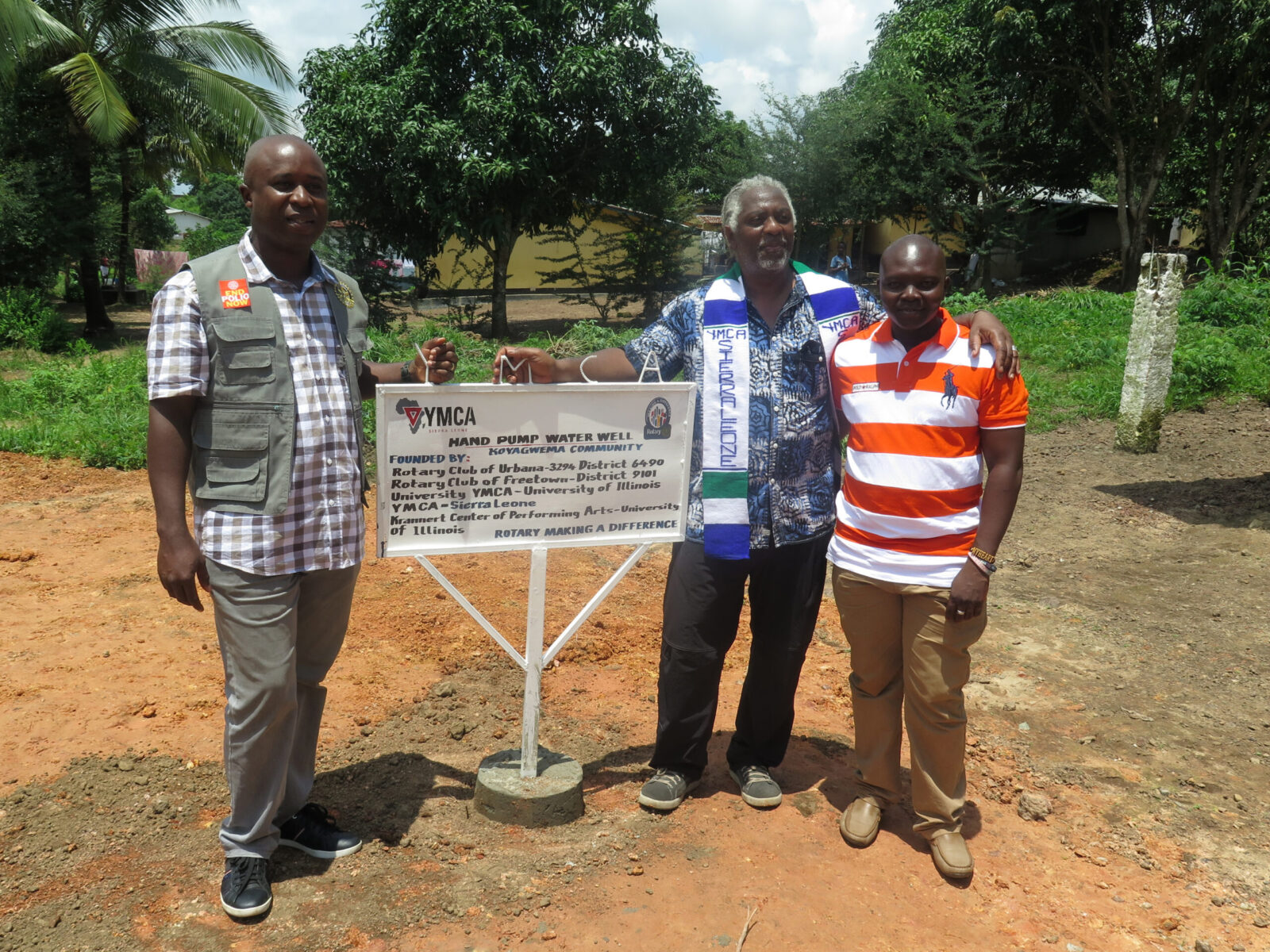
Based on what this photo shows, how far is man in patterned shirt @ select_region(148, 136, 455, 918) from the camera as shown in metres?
2.33

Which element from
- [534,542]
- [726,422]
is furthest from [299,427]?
[726,422]

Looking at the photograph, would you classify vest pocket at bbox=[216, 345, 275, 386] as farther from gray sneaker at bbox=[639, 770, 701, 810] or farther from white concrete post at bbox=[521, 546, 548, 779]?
gray sneaker at bbox=[639, 770, 701, 810]

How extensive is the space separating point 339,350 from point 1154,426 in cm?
770

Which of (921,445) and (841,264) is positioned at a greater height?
(841,264)

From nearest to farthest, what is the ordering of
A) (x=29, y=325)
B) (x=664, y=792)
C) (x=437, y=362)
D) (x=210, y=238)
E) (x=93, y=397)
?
(x=437, y=362), (x=664, y=792), (x=93, y=397), (x=29, y=325), (x=210, y=238)

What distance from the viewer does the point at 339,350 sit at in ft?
8.47

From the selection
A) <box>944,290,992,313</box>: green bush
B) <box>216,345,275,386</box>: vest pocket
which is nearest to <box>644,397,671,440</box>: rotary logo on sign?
<box>216,345,275,386</box>: vest pocket

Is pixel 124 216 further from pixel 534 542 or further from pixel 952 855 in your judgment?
pixel 952 855

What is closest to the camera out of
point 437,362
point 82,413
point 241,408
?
point 241,408

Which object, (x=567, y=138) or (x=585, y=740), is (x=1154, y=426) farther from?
(x=567, y=138)

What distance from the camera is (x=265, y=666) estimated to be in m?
2.43

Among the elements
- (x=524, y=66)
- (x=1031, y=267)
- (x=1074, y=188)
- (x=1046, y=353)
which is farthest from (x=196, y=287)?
(x=1031, y=267)

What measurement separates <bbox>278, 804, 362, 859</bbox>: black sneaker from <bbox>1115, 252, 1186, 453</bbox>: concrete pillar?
7486 millimetres

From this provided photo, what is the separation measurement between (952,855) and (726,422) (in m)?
→ 1.42
